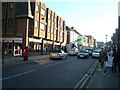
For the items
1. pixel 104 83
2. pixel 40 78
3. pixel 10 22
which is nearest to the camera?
pixel 104 83

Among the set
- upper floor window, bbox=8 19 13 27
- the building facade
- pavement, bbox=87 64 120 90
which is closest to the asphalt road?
pavement, bbox=87 64 120 90

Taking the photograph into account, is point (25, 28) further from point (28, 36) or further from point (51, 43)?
point (51, 43)

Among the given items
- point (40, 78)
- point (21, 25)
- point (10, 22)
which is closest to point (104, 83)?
point (40, 78)

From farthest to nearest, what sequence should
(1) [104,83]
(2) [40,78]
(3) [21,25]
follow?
(3) [21,25] → (2) [40,78] → (1) [104,83]

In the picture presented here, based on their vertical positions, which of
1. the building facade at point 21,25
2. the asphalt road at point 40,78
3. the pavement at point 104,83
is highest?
the building facade at point 21,25

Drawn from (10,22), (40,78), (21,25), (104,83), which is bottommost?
(104,83)

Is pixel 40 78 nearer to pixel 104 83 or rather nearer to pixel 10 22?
pixel 104 83

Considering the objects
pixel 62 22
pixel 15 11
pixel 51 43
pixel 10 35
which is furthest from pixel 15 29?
pixel 62 22

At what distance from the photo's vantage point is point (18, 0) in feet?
96.6

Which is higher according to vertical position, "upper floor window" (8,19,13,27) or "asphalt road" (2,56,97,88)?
"upper floor window" (8,19,13,27)

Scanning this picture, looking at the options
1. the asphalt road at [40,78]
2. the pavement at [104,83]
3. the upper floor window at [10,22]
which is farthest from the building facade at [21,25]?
the pavement at [104,83]

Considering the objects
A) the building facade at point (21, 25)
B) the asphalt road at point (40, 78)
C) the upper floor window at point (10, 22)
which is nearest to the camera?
the asphalt road at point (40, 78)

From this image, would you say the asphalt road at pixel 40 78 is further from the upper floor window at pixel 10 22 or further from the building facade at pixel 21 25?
the upper floor window at pixel 10 22

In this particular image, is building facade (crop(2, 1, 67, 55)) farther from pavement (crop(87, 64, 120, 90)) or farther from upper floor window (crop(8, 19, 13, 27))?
pavement (crop(87, 64, 120, 90))
